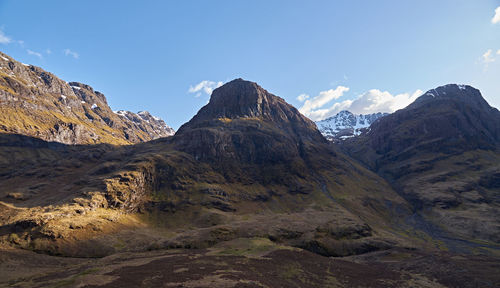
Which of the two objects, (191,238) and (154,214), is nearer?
(191,238)

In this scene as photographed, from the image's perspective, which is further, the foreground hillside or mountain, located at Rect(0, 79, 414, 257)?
mountain, located at Rect(0, 79, 414, 257)

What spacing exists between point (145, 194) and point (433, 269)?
15397 cm

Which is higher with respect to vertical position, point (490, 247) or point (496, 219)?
point (496, 219)

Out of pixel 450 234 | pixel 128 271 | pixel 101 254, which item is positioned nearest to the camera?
pixel 128 271

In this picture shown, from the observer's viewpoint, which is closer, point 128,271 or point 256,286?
point 256,286

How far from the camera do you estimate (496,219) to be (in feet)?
513

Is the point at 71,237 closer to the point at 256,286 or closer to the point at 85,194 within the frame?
the point at 85,194


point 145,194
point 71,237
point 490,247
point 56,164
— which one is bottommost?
point 490,247

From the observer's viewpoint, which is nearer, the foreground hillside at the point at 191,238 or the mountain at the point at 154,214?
the foreground hillside at the point at 191,238

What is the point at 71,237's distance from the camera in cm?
10200

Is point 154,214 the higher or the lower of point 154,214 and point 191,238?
the higher

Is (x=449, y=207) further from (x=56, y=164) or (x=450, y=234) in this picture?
(x=56, y=164)

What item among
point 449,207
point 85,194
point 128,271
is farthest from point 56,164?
point 449,207

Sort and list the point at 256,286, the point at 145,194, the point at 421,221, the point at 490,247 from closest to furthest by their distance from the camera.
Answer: the point at 256,286 → the point at 490,247 → the point at 145,194 → the point at 421,221
